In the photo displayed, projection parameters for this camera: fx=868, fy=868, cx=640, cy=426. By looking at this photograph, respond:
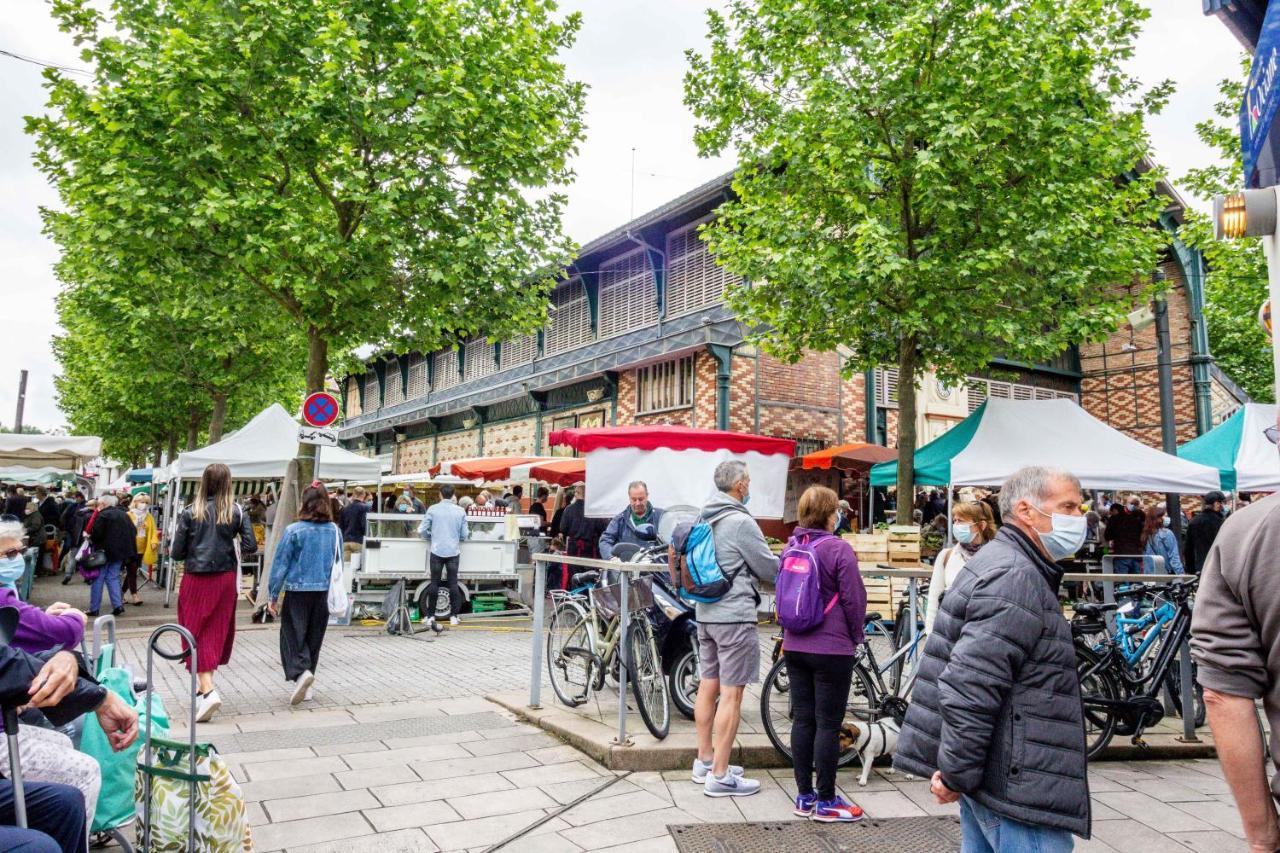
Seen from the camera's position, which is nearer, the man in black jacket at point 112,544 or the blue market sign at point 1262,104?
the blue market sign at point 1262,104

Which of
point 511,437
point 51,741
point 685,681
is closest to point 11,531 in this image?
point 51,741

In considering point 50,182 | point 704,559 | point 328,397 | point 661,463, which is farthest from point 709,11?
point 704,559

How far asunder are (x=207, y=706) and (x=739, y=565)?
4250 mm

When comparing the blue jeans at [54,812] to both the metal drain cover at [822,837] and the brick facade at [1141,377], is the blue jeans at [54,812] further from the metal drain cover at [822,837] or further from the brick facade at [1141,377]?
the brick facade at [1141,377]

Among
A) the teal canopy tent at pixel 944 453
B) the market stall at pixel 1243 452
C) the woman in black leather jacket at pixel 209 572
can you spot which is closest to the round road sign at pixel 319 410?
the woman in black leather jacket at pixel 209 572

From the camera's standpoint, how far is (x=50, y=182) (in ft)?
39.1

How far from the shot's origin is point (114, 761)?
3.89 m

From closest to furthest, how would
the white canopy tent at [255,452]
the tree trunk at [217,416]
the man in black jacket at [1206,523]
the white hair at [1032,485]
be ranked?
→ 1. the white hair at [1032,485]
2. the man in black jacket at [1206,523]
3. the white canopy tent at [255,452]
4. the tree trunk at [217,416]

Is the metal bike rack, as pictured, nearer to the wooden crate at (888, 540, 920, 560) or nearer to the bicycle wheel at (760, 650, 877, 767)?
the bicycle wheel at (760, 650, 877, 767)

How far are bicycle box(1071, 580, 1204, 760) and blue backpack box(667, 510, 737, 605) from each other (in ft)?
8.23

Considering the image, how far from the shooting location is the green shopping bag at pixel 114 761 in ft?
12.3

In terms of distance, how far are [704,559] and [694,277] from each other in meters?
15.8

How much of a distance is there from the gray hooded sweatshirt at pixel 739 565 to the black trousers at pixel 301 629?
12.5 feet

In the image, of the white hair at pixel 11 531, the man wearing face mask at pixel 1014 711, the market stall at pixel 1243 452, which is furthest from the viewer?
the market stall at pixel 1243 452
